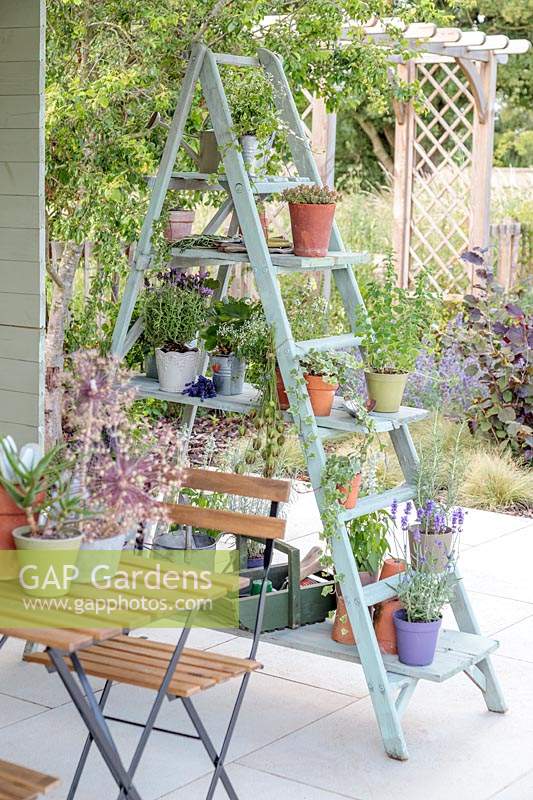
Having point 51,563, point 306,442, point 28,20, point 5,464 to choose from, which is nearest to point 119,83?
point 28,20

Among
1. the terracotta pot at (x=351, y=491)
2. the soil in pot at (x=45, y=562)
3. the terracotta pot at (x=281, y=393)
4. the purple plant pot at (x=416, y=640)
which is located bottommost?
the purple plant pot at (x=416, y=640)

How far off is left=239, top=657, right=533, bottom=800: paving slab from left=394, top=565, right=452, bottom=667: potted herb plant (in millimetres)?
235

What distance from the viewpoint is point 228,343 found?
147 inches

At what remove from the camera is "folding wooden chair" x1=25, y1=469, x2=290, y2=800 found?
2604 millimetres

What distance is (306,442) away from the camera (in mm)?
3346

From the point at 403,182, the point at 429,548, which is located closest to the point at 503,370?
the point at 429,548

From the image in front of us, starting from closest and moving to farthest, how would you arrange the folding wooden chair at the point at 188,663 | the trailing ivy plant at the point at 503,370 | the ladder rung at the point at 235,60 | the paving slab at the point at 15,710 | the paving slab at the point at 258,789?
the folding wooden chair at the point at 188,663, the paving slab at the point at 258,789, the paving slab at the point at 15,710, the ladder rung at the point at 235,60, the trailing ivy plant at the point at 503,370

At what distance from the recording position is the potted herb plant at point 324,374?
3.41 meters

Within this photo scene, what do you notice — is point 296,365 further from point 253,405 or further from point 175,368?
point 175,368

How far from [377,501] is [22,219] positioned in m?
1.42

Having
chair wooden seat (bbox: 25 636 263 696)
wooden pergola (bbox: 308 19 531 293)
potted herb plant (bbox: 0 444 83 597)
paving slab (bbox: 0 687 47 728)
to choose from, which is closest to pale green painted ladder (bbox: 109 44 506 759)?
chair wooden seat (bbox: 25 636 263 696)

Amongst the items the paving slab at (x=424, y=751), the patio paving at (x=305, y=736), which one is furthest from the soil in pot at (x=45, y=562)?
the paving slab at (x=424, y=751)

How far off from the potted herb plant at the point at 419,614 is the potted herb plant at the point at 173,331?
938 mm

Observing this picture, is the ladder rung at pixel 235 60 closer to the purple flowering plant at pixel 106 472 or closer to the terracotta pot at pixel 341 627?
the purple flowering plant at pixel 106 472
